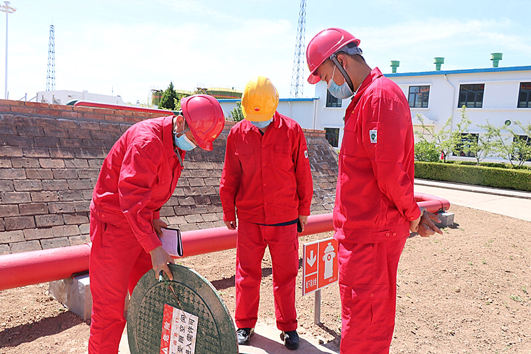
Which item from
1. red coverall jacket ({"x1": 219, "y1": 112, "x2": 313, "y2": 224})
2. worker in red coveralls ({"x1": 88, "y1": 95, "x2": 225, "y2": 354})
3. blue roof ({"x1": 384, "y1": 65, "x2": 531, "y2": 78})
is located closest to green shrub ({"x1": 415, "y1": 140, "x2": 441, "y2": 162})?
blue roof ({"x1": 384, "y1": 65, "x2": 531, "y2": 78})

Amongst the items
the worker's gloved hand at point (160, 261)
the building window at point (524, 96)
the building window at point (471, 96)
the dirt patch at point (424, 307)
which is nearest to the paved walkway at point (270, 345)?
the dirt patch at point (424, 307)

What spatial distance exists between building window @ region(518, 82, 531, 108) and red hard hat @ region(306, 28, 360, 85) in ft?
77.2

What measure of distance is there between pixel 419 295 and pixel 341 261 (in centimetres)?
265

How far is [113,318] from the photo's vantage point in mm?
2318

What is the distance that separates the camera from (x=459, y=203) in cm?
1192

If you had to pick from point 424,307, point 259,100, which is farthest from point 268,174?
point 424,307

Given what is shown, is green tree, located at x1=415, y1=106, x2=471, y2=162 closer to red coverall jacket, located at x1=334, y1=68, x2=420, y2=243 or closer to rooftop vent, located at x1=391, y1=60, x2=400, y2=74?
rooftop vent, located at x1=391, y1=60, x2=400, y2=74

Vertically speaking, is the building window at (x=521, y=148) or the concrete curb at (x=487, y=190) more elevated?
the building window at (x=521, y=148)

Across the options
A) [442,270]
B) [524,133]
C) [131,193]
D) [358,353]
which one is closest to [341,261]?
[358,353]

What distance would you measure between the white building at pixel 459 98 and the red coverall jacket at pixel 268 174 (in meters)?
21.3

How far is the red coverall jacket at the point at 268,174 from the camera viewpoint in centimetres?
296

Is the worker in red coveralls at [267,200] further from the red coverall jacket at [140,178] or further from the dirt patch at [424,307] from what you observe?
the red coverall jacket at [140,178]

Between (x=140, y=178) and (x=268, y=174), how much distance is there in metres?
1.14

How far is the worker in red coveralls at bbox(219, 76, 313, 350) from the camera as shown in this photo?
9.70 ft
